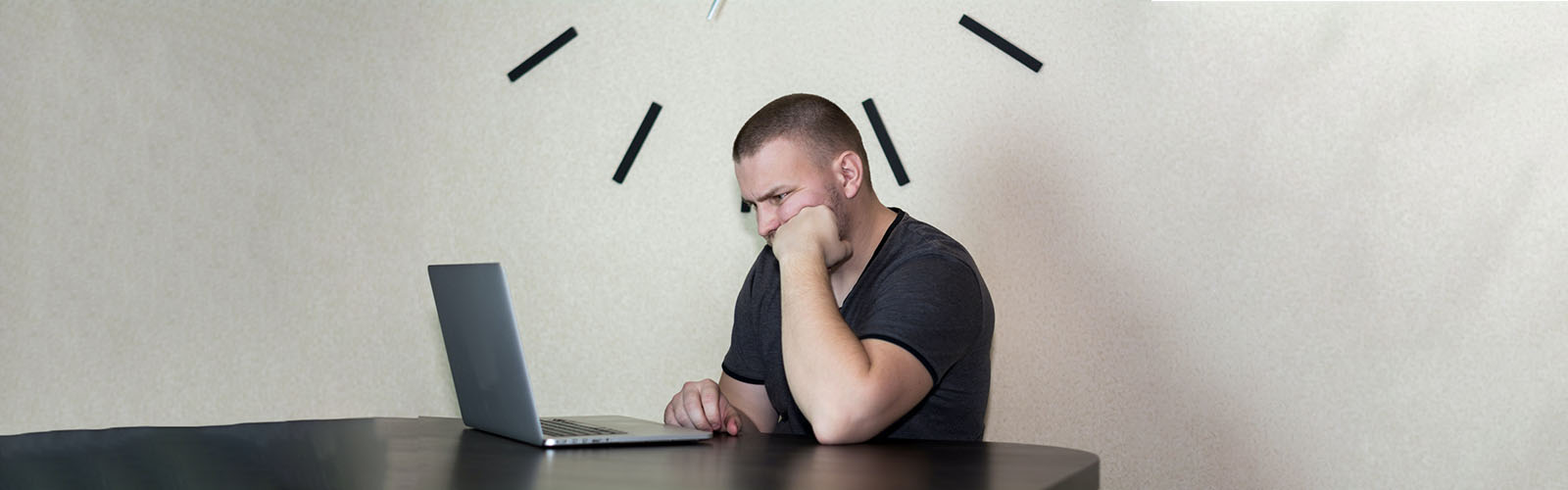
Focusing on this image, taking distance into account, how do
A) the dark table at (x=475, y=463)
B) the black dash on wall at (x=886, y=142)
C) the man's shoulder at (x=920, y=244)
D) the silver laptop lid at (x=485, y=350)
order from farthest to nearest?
the black dash on wall at (x=886, y=142), the man's shoulder at (x=920, y=244), the silver laptop lid at (x=485, y=350), the dark table at (x=475, y=463)

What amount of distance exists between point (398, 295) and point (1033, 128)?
4.24ft

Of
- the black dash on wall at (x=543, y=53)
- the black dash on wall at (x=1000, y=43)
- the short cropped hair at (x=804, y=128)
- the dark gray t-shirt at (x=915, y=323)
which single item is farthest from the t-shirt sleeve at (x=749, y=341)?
the black dash on wall at (x=543, y=53)

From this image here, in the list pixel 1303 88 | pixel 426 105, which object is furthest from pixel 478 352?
pixel 1303 88

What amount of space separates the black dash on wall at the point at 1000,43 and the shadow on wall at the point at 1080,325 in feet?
0.34

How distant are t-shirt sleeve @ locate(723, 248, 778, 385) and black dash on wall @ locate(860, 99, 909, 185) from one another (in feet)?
1.11

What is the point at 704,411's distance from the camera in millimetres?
1510

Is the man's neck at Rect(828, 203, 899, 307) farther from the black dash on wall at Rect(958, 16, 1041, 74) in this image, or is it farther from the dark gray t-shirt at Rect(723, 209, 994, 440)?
the black dash on wall at Rect(958, 16, 1041, 74)

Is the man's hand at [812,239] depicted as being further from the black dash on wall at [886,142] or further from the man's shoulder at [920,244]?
the black dash on wall at [886,142]

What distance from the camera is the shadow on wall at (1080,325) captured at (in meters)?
2.03

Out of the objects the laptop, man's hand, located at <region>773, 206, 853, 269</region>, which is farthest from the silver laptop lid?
man's hand, located at <region>773, 206, 853, 269</region>

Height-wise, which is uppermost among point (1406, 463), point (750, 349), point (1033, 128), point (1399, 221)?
point (1033, 128)

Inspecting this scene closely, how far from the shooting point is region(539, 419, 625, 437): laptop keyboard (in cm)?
131

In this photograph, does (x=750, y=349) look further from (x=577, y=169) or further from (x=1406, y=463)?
(x=1406, y=463)

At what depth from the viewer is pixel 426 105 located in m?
2.43
